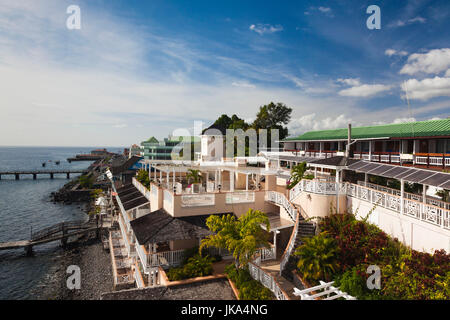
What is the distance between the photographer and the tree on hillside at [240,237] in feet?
38.2

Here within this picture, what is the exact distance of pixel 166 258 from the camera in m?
14.2

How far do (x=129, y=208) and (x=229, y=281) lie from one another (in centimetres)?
1157

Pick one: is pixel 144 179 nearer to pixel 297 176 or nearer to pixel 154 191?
pixel 154 191

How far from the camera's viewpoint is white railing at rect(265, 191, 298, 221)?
15983 millimetres

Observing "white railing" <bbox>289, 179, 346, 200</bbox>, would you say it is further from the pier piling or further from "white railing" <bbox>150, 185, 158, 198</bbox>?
the pier piling

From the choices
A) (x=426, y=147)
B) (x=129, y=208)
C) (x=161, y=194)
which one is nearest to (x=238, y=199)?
(x=161, y=194)

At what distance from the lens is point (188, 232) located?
47.1 feet

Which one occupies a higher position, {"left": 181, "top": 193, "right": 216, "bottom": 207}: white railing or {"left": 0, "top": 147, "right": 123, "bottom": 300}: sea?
{"left": 181, "top": 193, "right": 216, "bottom": 207}: white railing

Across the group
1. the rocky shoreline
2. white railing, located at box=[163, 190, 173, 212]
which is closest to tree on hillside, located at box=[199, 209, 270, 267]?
white railing, located at box=[163, 190, 173, 212]

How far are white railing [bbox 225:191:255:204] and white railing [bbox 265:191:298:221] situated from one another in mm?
1172

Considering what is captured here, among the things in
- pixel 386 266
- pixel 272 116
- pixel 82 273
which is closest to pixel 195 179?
pixel 82 273

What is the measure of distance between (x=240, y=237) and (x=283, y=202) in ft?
18.5

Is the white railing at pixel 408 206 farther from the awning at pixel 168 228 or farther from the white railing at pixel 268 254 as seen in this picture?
the awning at pixel 168 228
